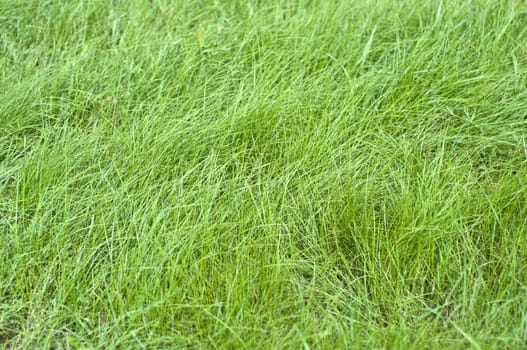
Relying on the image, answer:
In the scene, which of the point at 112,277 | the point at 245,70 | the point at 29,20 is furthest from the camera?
the point at 29,20

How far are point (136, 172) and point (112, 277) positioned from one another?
55cm

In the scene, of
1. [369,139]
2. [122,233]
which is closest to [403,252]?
[369,139]

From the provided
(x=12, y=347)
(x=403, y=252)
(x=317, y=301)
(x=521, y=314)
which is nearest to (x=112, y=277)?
(x=12, y=347)

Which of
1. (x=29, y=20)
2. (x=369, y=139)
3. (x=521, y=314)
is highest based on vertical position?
(x=29, y=20)

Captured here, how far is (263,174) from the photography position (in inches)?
122

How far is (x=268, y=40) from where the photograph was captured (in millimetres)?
3721

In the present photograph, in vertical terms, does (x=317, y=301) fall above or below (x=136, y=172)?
below

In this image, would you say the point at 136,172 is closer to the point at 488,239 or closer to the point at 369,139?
the point at 369,139

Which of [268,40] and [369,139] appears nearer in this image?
[369,139]

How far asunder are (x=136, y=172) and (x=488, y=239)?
1.45 m

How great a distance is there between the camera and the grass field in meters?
2.60

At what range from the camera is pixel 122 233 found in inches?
113

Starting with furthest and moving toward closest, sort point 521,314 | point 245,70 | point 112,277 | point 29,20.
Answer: point 29,20
point 245,70
point 112,277
point 521,314

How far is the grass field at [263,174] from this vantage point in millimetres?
2598
